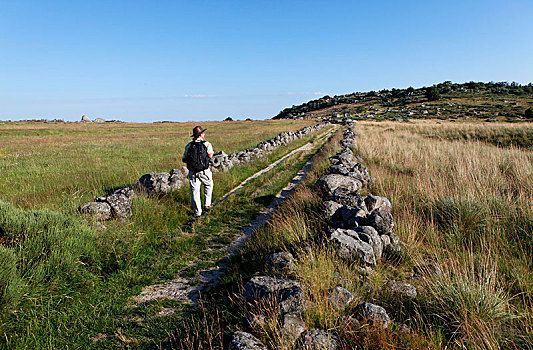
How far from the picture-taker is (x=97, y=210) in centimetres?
638

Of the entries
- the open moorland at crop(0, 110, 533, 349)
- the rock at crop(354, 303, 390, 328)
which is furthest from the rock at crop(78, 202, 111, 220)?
the rock at crop(354, 303, 390, 328)

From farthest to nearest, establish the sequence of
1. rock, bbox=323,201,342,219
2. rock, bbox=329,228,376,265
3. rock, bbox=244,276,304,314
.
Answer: rock, bbox=323,201,342,219
rock, bbox=329,228,376,265
rock, bbox=244,276,304,314

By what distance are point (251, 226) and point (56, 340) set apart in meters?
4.51

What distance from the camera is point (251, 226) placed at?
7293 millimetres

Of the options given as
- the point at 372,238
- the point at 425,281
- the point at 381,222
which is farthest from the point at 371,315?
the point at 381,222

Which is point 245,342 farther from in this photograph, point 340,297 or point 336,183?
point 336,183

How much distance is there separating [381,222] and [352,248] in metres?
1.10

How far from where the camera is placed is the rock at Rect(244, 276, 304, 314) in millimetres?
3189

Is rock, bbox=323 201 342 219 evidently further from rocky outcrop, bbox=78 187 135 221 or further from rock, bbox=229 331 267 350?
rocky outcrop, bbox=78 187 135 221

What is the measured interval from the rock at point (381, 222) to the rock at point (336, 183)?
100.0 inches

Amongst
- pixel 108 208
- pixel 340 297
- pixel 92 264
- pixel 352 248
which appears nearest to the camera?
pixel 340 297

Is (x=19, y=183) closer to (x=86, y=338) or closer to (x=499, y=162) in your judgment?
(x=86, y=338)

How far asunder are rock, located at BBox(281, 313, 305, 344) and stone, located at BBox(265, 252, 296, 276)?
92 centimetres

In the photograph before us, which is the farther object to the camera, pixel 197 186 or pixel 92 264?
pixel 197 186
